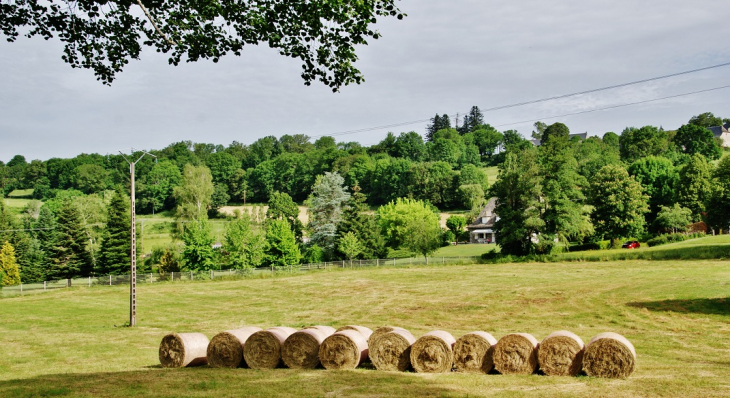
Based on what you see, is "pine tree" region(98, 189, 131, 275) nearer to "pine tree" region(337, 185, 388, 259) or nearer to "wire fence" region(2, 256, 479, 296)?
"wire fence" region(2, 256, 479, 296)

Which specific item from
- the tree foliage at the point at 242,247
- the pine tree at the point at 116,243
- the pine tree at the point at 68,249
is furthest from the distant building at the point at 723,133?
the pine tree at the point at 68,249

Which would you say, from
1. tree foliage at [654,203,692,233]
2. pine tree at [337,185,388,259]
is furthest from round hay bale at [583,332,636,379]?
tree foliage at [654,203,692,233]

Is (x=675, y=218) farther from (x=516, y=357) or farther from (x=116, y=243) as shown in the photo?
(x=516, y=357)

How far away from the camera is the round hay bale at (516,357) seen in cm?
1242

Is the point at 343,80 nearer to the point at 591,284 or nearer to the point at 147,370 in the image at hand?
the point at 147,370

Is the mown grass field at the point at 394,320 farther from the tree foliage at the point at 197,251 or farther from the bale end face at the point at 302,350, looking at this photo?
the tree foliage at the point at 197,251

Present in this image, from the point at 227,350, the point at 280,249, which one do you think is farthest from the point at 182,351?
the point at 280,249

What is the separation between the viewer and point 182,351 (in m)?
14.1

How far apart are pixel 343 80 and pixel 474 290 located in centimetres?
3020

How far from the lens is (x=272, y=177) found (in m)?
136

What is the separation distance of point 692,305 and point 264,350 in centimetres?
2188

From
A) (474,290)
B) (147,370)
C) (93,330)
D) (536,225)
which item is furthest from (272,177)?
(147,370)

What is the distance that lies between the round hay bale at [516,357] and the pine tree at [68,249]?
2561 inches

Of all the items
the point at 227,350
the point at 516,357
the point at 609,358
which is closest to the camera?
the point at 609,358
